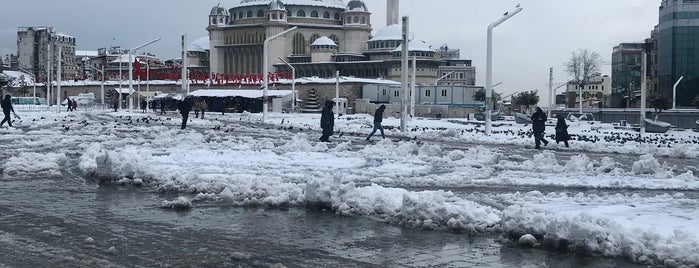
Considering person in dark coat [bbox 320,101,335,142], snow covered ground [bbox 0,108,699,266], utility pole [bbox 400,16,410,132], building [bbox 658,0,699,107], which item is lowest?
snow covered ground [bbox 0,108,699,266]

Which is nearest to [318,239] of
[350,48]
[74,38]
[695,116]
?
[695,116]

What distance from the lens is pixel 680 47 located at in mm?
97062

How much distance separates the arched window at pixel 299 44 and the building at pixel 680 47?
5124 centimetres

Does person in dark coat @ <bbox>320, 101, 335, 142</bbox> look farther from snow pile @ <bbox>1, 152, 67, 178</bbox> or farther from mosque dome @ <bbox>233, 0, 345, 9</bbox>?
mosque dome @ <bbox>233, 0, 345, 9</bbox>

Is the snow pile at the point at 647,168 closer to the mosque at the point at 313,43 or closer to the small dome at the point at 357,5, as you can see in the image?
the mosque at the point at 313,43

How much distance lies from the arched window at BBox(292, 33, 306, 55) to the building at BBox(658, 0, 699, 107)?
168 feet

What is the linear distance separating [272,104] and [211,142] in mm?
59528

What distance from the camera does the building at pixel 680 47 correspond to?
3750 inches

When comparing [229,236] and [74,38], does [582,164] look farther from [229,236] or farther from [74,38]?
[74,38]

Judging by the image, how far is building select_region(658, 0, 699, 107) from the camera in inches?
3750

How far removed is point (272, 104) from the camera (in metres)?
83.4

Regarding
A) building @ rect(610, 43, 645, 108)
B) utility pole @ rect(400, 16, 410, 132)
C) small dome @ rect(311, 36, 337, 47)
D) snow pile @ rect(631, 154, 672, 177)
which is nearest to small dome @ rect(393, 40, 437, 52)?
small dome @ rect(311, 36, 337, 47)

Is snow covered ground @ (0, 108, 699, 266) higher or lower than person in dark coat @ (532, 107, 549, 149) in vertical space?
lower

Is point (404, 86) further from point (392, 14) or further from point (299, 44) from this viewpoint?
point (392, 14)
